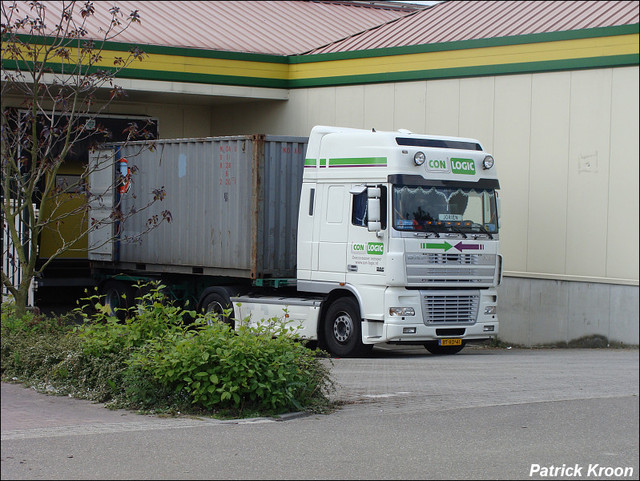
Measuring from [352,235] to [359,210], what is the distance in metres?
0.42

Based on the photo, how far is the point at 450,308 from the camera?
1511 cm

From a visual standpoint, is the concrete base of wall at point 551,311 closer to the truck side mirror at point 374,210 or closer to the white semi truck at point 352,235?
the white semi truck at point 352,235

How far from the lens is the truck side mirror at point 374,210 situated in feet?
47.5

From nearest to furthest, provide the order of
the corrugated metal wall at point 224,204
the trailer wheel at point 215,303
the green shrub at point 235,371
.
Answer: the green shrub at point 235,371
the corrugated metal wall at point 224,204
the trailer wheel at point 215,303

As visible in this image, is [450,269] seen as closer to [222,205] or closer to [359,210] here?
[359,210]

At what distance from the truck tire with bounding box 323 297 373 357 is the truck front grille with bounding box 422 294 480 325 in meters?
1.12

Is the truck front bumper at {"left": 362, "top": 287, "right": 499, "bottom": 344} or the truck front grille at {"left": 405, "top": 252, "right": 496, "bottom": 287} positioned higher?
the truck front grille at {"left": 405, "top": 252, "right": 496, "bottom": 287}

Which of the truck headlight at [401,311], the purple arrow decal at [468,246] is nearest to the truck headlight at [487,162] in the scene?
the purple arrow decal at [468,246]

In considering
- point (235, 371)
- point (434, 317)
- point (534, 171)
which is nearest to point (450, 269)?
point (434, 317)

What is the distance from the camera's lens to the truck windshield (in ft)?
47.8

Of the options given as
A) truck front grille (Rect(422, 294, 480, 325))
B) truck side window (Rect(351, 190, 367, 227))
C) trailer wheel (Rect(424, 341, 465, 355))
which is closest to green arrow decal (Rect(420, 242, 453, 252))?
truck front grille (Rect(422, 294, 480, 325))

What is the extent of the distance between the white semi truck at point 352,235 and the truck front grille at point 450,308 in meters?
0.02

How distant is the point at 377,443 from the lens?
8203 millimetres

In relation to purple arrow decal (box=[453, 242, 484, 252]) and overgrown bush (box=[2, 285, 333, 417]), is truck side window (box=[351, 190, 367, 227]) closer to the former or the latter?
purple arrow decal (box=[453, 242, 484, 252])
